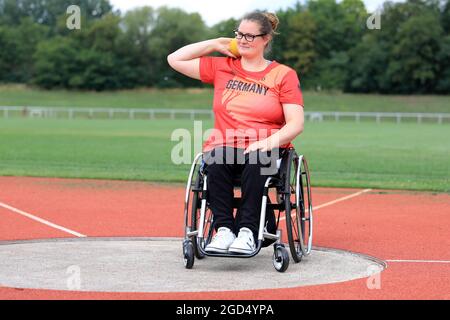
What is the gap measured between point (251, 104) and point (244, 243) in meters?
1.01

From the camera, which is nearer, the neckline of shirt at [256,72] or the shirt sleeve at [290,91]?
the shirt sleeve at [290,91]

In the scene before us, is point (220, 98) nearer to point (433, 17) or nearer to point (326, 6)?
point (433, 17)

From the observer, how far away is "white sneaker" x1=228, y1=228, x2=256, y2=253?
683 centimetres

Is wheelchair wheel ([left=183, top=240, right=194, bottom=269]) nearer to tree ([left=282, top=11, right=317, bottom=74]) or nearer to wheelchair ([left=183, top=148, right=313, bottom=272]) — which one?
wheelchair ([left=183, top=148, right=313, bottom=272])

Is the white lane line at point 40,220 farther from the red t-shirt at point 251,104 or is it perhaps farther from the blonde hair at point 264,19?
the blonde hair at point 264,19

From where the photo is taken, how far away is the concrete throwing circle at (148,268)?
6203 mm

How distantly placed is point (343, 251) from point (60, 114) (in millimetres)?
53730

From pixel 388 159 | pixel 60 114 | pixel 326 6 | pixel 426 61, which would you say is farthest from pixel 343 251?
pixel 326 6

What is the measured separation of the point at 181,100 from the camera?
7675 cm

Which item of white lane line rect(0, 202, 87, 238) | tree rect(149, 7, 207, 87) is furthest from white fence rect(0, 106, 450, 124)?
white lane line rect(0, 202, 87, 238)

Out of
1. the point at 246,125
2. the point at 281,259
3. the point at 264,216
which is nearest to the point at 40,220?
the point at 246,125

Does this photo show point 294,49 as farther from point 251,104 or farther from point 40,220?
point 251,104

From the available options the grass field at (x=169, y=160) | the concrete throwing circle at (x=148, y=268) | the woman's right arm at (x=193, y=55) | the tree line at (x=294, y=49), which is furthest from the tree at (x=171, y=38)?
the woman's right arm at (x=193, y=55)

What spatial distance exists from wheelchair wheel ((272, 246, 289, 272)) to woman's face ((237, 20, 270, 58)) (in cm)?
144
